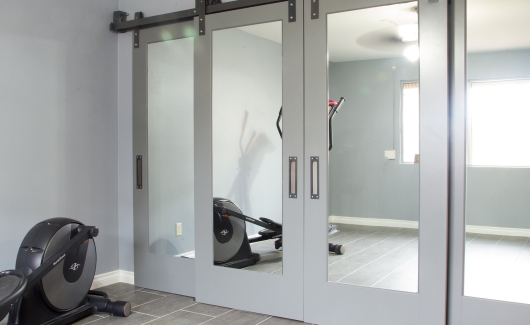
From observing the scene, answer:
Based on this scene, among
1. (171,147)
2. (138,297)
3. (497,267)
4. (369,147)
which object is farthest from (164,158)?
(497,267)

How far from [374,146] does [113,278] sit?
2428 mm

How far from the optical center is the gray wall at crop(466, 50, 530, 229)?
2248mm

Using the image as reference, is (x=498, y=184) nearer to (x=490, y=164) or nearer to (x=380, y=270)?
(x=490, y=164)

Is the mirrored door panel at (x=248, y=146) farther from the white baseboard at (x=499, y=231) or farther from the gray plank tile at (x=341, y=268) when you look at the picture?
the white baseboard at (x=499, y=231)

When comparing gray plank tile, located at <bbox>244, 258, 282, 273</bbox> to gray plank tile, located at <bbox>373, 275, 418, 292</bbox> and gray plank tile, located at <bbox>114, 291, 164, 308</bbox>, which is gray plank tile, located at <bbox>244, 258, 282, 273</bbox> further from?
gray plank tile, located at <bbox>114, 291, 164, 308</bbox>

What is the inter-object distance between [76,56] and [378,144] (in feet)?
7.73

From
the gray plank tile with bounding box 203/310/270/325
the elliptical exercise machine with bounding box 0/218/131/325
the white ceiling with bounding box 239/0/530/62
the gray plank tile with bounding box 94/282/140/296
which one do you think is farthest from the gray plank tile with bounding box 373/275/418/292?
the gray plank tile with bounding box 94/282/140/296

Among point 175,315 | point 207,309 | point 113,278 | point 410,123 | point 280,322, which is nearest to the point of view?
point 410,123

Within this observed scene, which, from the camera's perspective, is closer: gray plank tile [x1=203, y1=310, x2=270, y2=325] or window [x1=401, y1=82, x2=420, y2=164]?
window [x1=401, y1=82, x2=420, y2=164]

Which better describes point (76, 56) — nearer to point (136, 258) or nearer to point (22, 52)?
point (22, 52)

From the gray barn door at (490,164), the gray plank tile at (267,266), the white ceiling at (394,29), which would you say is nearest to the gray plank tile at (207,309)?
the gray plank tile at (267,266)

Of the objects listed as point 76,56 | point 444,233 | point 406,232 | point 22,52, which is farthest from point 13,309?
point 444,233

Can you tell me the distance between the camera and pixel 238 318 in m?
2.80

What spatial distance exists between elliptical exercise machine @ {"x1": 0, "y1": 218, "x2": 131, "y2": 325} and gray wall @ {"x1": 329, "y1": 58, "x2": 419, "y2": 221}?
1635 millimetres
